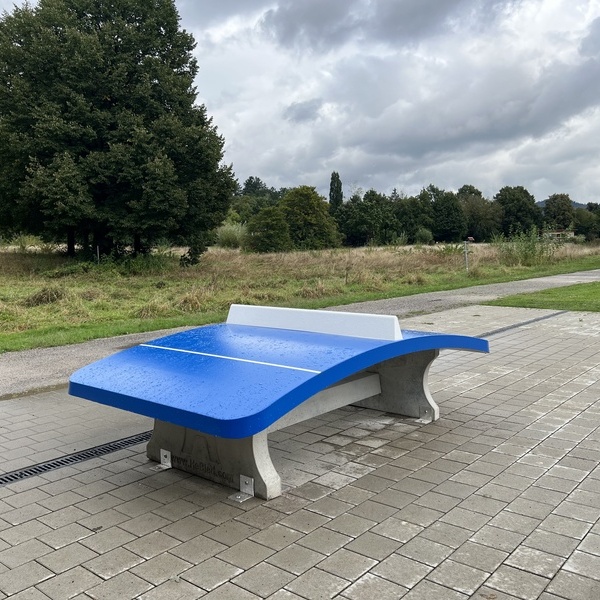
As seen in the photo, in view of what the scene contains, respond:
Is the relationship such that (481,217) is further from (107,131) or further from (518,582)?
(518,582)

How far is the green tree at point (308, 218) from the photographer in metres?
61.6

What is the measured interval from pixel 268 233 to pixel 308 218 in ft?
43.4

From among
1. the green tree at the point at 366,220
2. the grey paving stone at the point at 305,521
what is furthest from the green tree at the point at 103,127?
the green tree at the point at 366,220

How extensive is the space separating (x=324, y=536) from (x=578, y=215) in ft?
323

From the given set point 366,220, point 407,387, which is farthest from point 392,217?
point 407,387

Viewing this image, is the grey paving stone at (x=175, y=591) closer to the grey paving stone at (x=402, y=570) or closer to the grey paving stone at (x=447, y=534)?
the grey paving stone at (x=402, y=570)

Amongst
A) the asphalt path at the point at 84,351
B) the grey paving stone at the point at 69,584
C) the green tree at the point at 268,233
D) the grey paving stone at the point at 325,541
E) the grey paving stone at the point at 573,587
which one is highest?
the green tree at the point at 268,233

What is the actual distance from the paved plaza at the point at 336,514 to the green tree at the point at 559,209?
91669mm

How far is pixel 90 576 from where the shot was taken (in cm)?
284

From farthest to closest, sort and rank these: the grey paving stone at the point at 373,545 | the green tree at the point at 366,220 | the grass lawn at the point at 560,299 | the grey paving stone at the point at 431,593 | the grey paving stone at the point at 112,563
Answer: the green tree at the point at 366,220, the grass lawn at the point at 560,299, the grey paving stone at the point at 373,545, the grey paving stone at the point at 112,563, the grey paving stone at the point at 431,593

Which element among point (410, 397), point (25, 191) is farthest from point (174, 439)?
point (25, 191)

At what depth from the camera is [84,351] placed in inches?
361

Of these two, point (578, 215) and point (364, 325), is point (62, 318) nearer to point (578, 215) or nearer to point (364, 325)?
point (364, 325)

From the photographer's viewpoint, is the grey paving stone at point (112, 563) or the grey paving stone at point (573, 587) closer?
the grey paving stone at point (573, 587)
